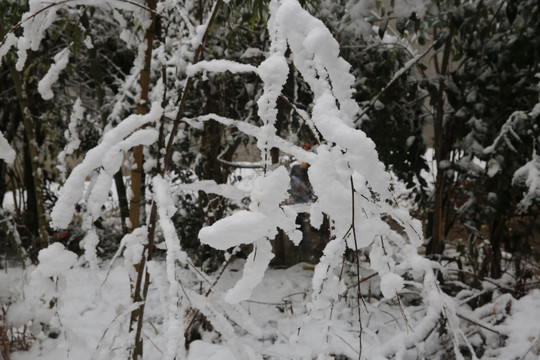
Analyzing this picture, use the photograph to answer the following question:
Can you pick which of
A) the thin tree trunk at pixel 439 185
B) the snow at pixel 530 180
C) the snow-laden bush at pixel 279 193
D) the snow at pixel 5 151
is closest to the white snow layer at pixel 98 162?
the snow-laden bush at pixel 279 193

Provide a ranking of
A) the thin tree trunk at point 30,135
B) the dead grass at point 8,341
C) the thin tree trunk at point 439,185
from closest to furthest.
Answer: the thin tree trunk at point 30,135
the dead grass at point 8,341
the thin tree trunk at point 439,185

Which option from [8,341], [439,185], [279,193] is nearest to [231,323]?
[8,341]

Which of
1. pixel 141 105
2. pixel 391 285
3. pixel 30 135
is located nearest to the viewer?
pixel 391 285

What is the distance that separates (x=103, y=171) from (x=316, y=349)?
158cm

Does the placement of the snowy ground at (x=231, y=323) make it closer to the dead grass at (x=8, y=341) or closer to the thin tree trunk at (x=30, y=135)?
the dead grass at (x=8, y=341)

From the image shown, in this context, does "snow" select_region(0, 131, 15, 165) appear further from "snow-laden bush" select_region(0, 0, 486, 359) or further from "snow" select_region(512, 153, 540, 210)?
"snow" select_region(512, 153, 540, 210)

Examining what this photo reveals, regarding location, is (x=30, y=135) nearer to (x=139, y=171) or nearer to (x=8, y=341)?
(x=139, y=171)

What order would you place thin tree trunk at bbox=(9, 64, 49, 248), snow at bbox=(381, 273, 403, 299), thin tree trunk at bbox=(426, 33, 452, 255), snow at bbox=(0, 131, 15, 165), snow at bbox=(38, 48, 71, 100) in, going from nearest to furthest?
snow at bbox=(381, 273, 403, 299)
snow at bbox=(0, 131, 15, 165)
snow at bbox=(38, 48, 71, 100)
thin tree trunk at bbox=(9, 64, 49, 248)
thin tree trunk at bbox=(426, 33, 452, 255)

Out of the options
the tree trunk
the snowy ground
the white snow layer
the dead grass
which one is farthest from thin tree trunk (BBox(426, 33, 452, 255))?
the dead grass

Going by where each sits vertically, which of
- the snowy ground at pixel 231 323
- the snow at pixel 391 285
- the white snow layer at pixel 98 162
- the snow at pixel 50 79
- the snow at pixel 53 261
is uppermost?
the snow at pixel 50 79

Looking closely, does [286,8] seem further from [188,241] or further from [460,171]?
[188,241]

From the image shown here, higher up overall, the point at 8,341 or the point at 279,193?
the point at 279,193

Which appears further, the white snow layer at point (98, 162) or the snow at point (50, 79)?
the snow at point (50, 79)

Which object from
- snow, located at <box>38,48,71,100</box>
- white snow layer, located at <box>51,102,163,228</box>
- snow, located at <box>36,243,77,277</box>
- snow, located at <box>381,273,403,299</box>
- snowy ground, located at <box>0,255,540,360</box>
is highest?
snow, located at <box>38,48,71,100</box>
